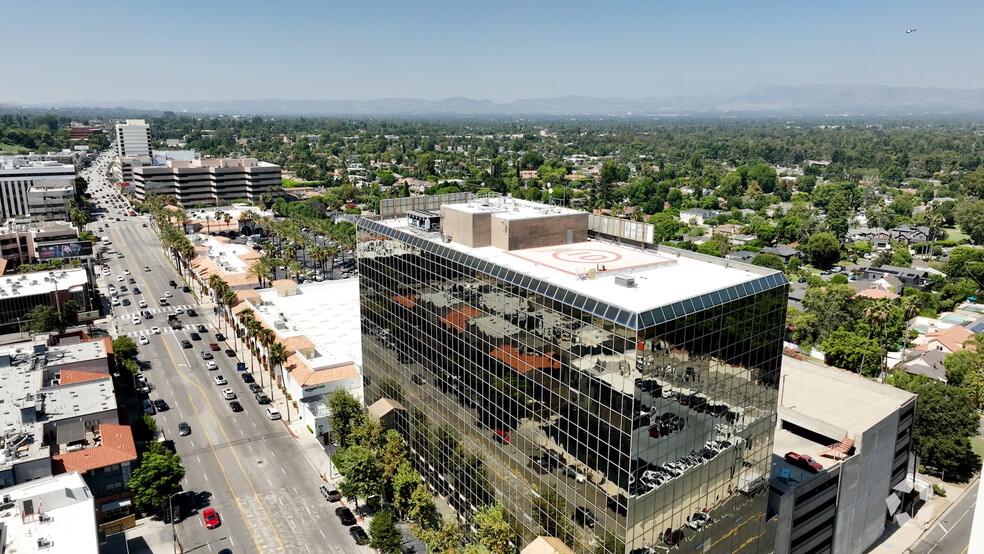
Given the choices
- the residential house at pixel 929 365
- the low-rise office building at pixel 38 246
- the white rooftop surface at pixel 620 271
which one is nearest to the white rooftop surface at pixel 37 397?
the white rooftop surface at pixel 620 271

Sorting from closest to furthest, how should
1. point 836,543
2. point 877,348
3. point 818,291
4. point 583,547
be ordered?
point 583,547 → point 836,543 → point 877,348 → point 818,291

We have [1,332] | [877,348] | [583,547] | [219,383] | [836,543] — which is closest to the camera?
[583,547]

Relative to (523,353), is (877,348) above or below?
below

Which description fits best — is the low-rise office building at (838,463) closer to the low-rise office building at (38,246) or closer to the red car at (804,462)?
the red car at (804,462)

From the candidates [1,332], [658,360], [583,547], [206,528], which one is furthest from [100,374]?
[658,360]

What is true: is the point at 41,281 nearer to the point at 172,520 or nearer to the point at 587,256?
the point at 172,520

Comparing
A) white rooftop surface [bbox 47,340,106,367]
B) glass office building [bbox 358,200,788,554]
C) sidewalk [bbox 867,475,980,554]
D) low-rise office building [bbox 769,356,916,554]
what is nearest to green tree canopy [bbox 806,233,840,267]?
sidewalk [bbox 867,475,980,554]

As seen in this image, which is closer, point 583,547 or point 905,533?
point 583,547

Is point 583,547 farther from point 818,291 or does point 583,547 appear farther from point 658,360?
point 818,291
